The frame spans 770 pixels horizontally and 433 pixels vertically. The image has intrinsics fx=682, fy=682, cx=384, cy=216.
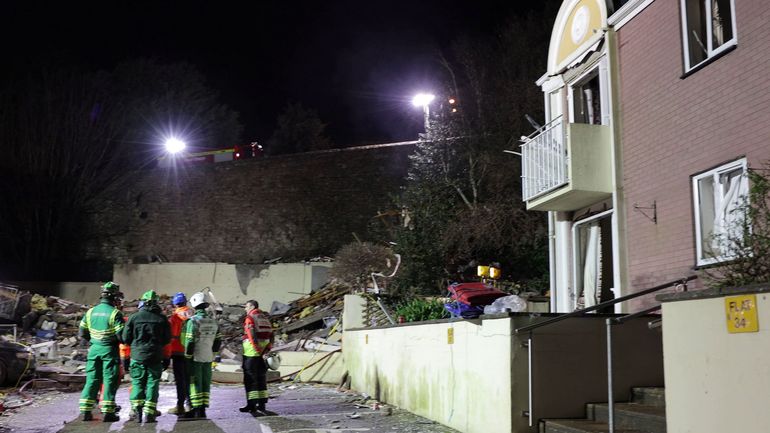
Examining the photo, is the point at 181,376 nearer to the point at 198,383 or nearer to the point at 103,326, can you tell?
the point at 198,383

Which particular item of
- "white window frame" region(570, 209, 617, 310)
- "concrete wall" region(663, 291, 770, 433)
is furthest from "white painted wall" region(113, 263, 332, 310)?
"concrete wall" region(663, 291, 770, 433)

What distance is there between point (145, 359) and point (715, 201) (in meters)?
7.57

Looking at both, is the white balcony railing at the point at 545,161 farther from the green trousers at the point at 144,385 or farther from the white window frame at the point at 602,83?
the green trousers at the point at 144,385

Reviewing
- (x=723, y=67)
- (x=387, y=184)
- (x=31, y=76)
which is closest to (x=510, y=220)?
(x=387, y=184)

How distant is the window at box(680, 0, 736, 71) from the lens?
8.45 metres

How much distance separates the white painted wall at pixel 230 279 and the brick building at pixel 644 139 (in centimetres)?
1416

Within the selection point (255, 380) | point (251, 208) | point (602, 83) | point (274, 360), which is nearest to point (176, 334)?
point (255, 380)

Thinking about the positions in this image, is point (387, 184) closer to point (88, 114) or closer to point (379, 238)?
point (379, 238)

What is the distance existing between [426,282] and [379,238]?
6.63 metres

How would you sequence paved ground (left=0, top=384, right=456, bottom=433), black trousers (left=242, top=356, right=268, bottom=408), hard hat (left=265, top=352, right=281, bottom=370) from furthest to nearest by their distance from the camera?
hard hat (left=265, top=352, right=281, bottom=370) < black trousers (left=242, top=356, right=268, bottom=408) < paved ground (left=0, top=384, right=456, bottom=433)

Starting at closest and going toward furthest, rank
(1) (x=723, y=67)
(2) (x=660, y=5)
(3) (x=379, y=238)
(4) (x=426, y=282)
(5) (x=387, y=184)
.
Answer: (1) (x=723, y=67) < (2) (x=660, y=5) < (4) (x=426, y=282) < (3) (x=379, y=238) < (5) (x=387, y=184)

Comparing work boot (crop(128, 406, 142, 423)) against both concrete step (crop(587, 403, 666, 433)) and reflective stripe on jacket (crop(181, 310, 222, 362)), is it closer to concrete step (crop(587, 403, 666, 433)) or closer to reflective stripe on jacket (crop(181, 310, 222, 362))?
reflective stripe on jacket (crop(181, 310, 222, 362))

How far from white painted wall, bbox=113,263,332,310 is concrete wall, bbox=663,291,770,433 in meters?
20.5

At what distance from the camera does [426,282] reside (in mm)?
19219
